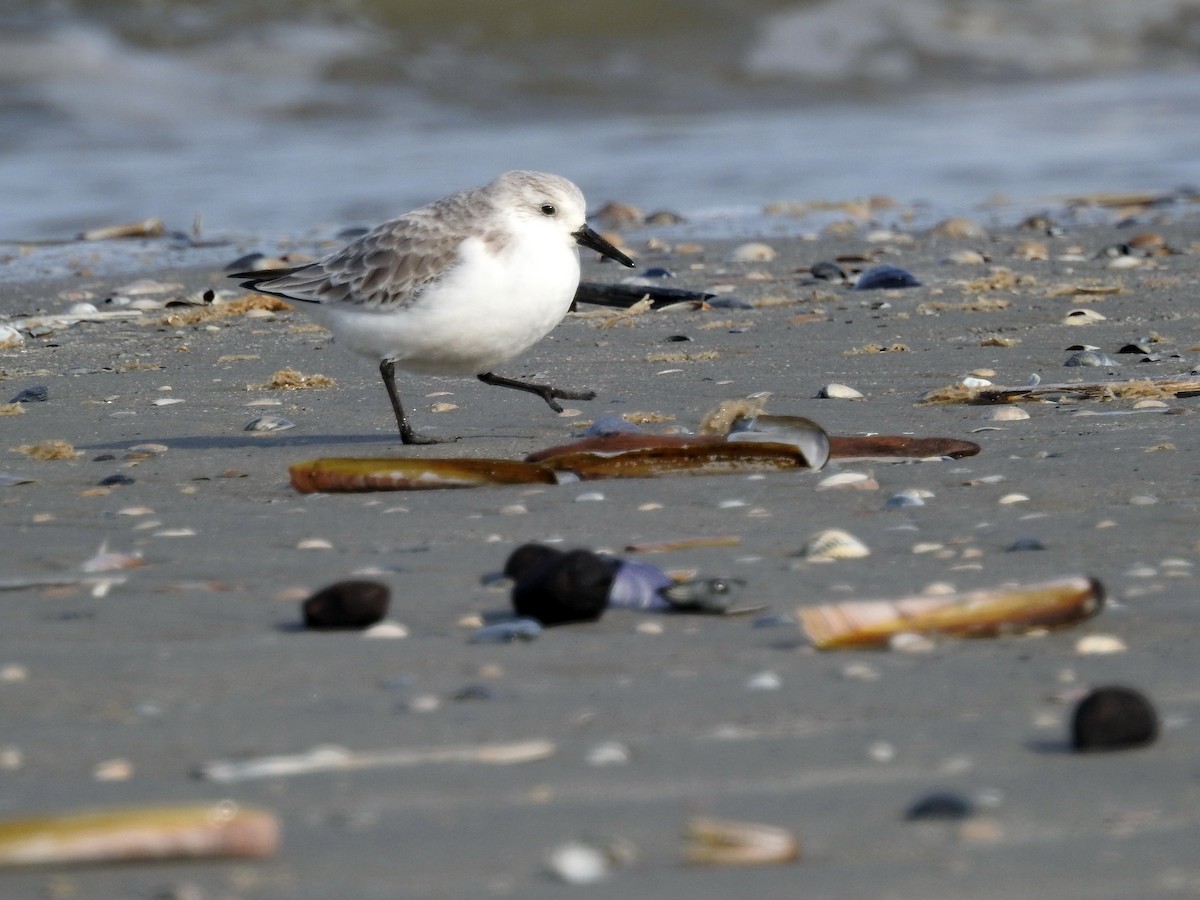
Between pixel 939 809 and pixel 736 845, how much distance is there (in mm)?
267

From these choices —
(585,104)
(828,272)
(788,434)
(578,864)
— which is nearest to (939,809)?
(578,864)

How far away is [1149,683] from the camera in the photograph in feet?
8.40

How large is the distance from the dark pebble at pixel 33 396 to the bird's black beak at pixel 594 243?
6.37 ft

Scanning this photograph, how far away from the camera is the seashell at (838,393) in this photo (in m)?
5.24

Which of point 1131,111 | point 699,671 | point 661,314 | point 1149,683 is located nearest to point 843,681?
point 699,671

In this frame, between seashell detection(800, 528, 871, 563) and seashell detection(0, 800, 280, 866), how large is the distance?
159cm

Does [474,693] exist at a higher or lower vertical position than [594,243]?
lower

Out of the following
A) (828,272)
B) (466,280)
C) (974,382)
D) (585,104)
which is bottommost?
(974,382)

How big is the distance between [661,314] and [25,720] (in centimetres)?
491

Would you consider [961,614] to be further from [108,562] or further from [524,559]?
[108,562]

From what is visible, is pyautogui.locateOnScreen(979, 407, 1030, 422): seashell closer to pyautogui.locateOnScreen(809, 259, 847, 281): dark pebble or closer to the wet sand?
the wet sand

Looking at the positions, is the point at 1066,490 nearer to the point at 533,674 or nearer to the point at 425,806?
the point at 533,674

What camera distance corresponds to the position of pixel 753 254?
8.96 metres

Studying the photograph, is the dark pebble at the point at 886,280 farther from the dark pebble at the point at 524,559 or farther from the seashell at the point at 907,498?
the dark pebble at the point at 524,559
